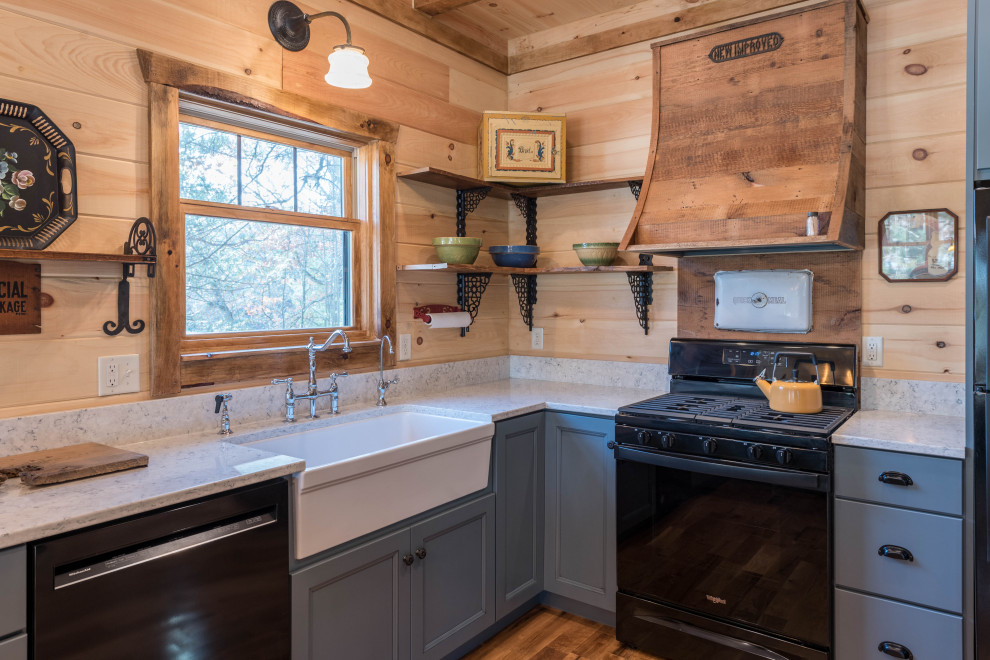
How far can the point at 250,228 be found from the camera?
232cm

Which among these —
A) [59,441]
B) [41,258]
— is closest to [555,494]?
[59,441]

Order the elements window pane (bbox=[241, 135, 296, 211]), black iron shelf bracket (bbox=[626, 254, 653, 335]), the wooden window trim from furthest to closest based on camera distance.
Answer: black iron shelf bracket (bbox=[626, 254, 653, 335]) < window pane (bbox=[241, 135, 296, 211]) < the wooden window trim

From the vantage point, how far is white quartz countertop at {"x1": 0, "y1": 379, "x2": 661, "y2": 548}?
1.28 m

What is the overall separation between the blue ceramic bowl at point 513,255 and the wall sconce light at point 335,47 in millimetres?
985

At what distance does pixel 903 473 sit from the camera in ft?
6.25

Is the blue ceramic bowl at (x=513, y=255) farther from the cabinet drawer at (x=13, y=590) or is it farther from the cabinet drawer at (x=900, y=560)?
the cabinet drawer at (x=13, y=590)

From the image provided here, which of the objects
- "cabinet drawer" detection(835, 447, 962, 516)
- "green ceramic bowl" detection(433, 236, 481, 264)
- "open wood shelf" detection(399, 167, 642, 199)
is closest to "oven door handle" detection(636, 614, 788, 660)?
"cabinet drawer" detection(835, 447, 962, 516)

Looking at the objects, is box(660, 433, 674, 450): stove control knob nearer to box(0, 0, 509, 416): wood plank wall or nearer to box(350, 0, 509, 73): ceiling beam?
box(0, 0, 509, 416): wood plank wall

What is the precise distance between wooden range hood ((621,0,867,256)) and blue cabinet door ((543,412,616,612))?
748 millimetres

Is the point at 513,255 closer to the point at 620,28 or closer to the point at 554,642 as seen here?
the point at 620,28

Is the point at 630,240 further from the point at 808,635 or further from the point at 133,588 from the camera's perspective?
the point at 133,588

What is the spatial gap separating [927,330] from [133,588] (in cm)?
254

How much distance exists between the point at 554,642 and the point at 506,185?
1950 millimetres

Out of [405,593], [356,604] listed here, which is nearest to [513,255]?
[405,593]
